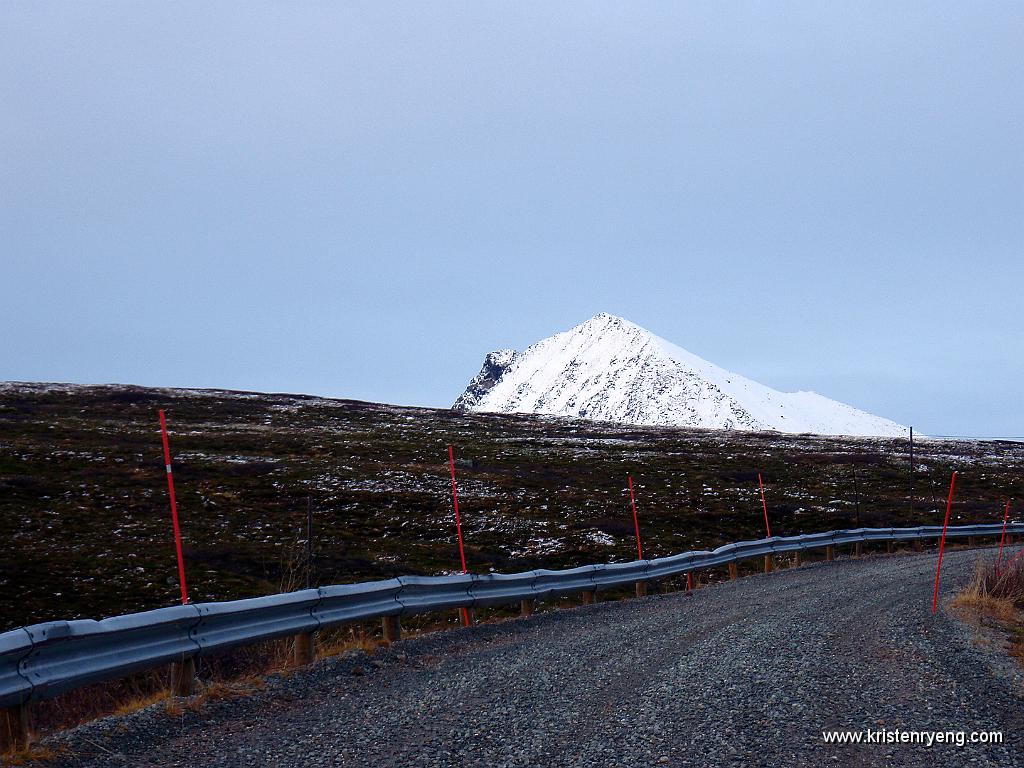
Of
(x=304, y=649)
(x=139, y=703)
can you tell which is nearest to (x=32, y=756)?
(x=139, y=703)

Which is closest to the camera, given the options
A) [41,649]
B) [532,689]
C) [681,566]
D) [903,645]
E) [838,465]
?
[41,649]

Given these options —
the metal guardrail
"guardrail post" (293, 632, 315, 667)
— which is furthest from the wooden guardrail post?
"guardrail post" (293, 632, 315, 667)

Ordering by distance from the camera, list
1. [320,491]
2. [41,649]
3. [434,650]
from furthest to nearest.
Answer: [320,491] < [434,650] < [41,649]

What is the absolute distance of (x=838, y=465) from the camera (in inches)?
2441

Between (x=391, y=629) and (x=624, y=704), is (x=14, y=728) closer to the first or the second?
(x=624, y=704)

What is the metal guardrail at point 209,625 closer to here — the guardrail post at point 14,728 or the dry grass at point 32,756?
the guardrail post at point 14,728

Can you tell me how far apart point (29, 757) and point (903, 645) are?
9392mm

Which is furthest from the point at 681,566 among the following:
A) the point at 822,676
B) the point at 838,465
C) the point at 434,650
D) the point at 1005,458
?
the point at 1005,458

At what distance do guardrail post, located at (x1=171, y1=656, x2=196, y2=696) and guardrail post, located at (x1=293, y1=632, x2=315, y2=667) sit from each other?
2.05 meters

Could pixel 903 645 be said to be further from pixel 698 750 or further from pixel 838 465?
pixel 838 465

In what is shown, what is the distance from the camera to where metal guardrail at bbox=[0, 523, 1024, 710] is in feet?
23.9

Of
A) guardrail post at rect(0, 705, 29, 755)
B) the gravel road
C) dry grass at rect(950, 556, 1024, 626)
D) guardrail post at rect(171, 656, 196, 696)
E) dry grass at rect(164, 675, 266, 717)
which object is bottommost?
dry grass at rect(950, 556, 1024, 626)

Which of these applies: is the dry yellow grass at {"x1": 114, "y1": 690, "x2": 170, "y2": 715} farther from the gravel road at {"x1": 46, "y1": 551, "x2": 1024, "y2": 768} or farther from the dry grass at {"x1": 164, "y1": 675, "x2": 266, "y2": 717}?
the gravel road at {"x1": 46, "y1": 551, "x2": 1024, "y2": 768}

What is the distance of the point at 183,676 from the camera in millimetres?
9500
